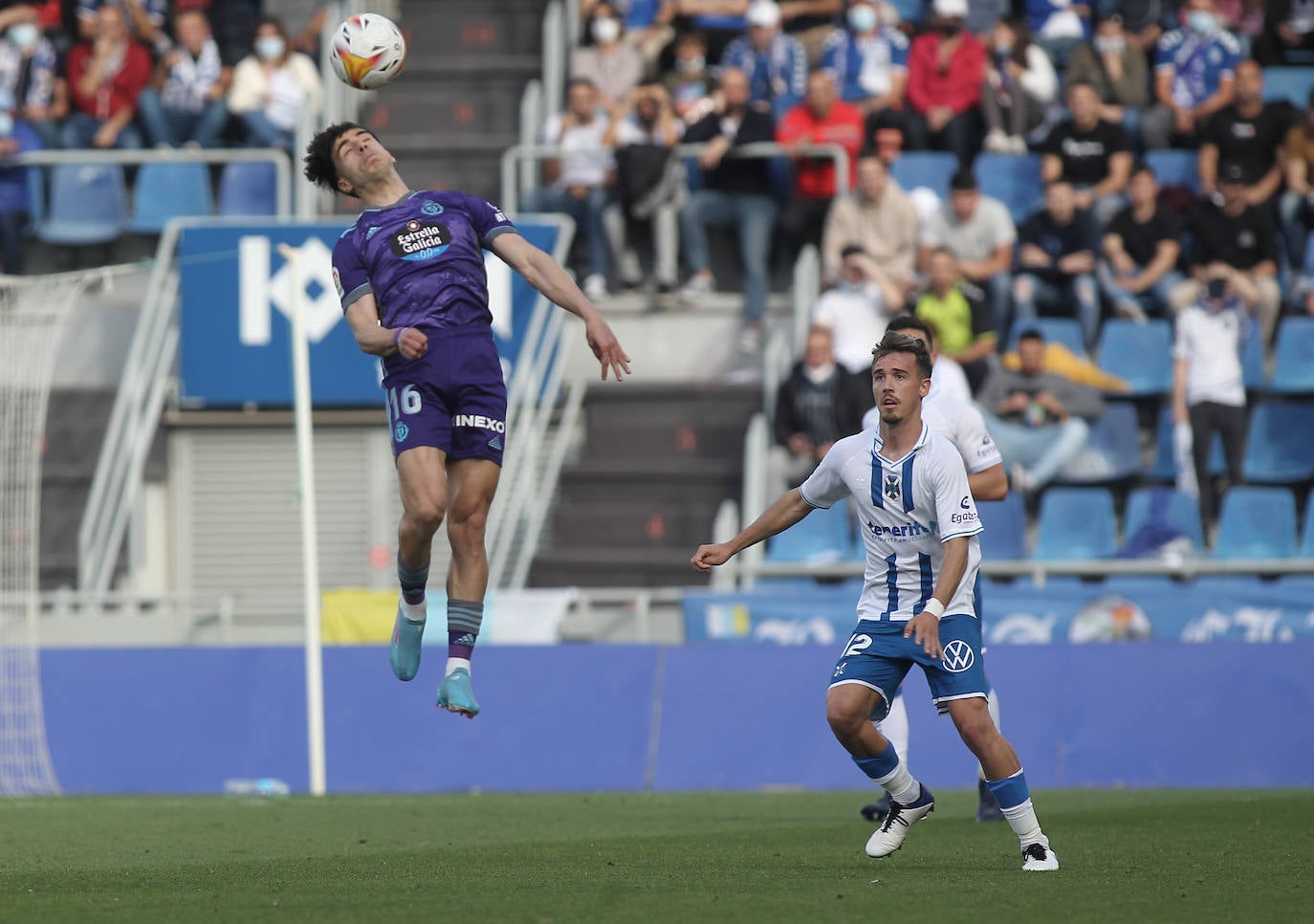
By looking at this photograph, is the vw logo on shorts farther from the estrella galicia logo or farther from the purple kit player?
the estrella galicia logo

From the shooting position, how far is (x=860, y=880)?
6773 millimetres

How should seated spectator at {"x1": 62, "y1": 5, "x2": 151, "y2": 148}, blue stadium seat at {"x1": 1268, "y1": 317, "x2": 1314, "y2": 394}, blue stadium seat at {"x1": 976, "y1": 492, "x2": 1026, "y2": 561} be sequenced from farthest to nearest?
seated spectator at {"x1": 62, "y1": 5, "x2": 151, "y2": 148}
blue stadium seat at {"x1": 1268, "y1": 317, "x2": 1314, "y2": 394}
blue stadium seat at {"x1": 976, "y1": 492, "x2": 1026, "y2": 561}

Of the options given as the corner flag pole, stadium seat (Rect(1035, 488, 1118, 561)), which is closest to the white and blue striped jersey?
the corner flag pole

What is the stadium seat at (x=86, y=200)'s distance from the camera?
62.3 ft

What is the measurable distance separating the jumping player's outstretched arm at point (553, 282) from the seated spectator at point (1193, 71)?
11.7 meters

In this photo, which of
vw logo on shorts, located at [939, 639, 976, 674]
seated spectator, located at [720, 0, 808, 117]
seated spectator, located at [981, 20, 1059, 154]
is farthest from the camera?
seated spectator, located at [720, 0, 808, 117]

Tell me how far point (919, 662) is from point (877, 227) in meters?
10.2

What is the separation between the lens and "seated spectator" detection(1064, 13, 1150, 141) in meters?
18.8

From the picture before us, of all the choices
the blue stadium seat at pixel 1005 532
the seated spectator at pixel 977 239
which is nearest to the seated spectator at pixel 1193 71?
the seated spectator at pixel 977 239

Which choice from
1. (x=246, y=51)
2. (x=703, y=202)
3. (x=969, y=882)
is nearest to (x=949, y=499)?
(x=969, y=882)

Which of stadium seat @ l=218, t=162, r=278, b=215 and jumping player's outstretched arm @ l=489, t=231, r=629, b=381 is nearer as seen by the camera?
jumping player's outstretched arm @ l=489, t=231, r=629, b=381

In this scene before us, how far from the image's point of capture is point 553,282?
322 inches

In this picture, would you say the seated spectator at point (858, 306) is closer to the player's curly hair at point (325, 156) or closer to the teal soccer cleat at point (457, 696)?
the player's curly hair at point (325, 156)

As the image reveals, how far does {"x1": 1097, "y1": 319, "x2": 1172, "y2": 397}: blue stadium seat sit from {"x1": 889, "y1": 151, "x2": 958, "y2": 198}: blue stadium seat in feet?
7.35
